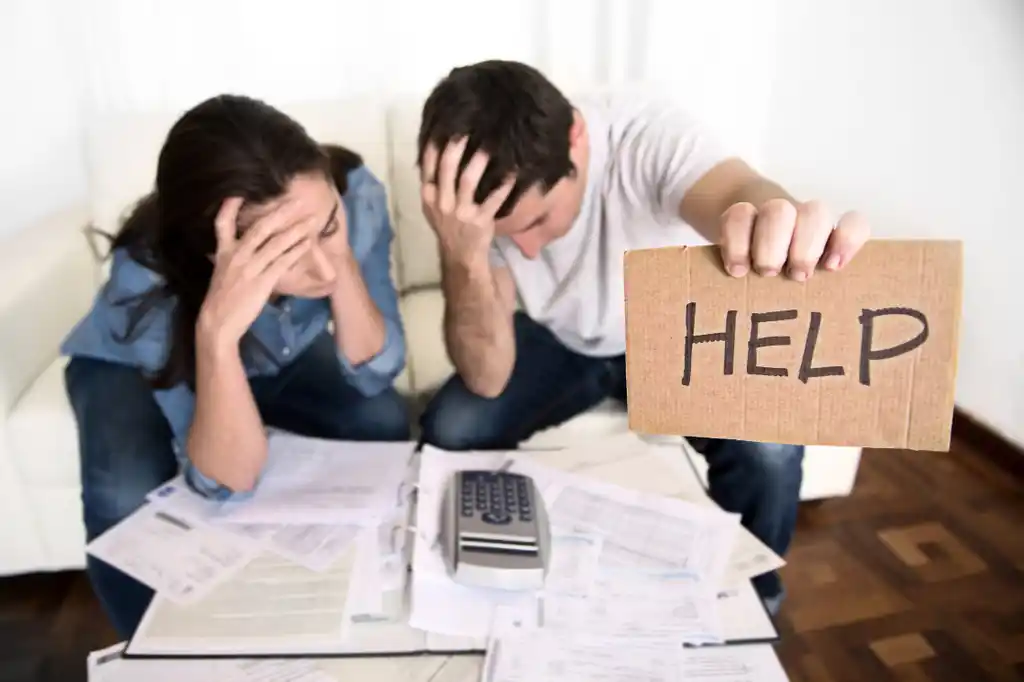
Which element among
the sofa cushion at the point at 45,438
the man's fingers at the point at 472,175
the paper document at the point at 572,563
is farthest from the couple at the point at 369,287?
the paper document at the point at 572,563

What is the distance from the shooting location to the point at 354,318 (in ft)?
3.71

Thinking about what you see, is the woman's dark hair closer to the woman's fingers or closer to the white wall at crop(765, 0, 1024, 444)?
the woman's fingers

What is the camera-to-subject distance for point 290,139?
98 centimetres

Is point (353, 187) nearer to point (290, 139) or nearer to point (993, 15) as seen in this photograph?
point (290, 139)

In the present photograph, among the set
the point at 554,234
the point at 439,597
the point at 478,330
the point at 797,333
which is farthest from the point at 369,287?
the point at 797,333

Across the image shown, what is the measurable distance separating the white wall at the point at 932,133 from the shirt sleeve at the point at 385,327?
114cm

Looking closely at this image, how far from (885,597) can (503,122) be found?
1.08 metres

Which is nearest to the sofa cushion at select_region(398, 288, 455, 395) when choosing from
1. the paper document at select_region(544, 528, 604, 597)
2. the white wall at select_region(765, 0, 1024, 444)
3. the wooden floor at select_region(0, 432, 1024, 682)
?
the paper document at select_region(544, 528, 604, 597)

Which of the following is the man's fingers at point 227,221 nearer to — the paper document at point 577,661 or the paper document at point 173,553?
the paper document at point 173,553

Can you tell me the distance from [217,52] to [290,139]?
37.0 inches

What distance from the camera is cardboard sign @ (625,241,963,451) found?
23.3 inches

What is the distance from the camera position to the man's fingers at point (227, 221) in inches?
36.5

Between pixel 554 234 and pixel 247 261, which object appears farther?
pixel 554 234

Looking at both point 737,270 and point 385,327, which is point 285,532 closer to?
point 385,327
